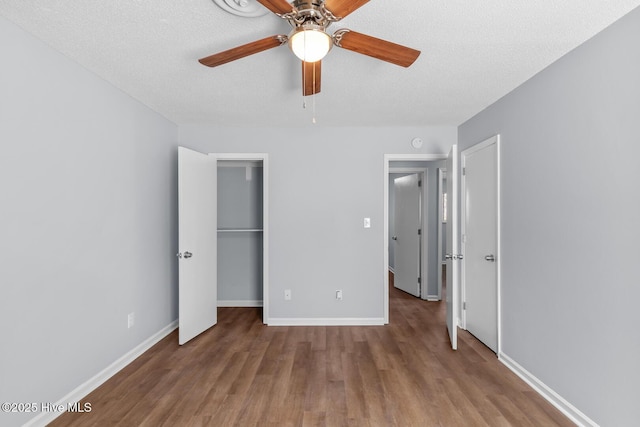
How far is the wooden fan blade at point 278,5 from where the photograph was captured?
132 cm

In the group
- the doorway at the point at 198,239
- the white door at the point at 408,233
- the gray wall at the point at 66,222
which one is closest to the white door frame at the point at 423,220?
the white door at the point at 408,233

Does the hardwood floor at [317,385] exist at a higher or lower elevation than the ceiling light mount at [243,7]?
lower

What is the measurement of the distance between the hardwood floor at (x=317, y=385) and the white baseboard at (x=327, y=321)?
0.26 meters

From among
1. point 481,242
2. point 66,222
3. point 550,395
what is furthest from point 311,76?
point 550,395

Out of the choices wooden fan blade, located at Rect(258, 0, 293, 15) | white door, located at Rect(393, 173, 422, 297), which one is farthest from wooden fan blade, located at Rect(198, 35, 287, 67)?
white door, located at Rect(393, 173, 422, 297)

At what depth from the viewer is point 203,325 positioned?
363 centimetres

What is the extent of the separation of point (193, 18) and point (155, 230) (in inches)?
86.8

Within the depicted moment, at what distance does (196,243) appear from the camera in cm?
353

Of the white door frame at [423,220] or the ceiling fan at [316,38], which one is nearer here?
the ceiling fan at [316,38]

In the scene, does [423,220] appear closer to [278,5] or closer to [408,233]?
[408,233]

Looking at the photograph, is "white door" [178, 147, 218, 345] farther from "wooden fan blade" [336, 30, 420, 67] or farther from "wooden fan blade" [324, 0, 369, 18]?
"wooden fan blade" [324, 0, 369, 18]

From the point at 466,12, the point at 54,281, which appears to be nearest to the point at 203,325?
the point at 54,281

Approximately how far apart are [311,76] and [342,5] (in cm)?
55

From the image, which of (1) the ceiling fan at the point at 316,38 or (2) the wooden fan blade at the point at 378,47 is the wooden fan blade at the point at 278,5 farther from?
(2) the wooden fan blade at the point at 378,47
